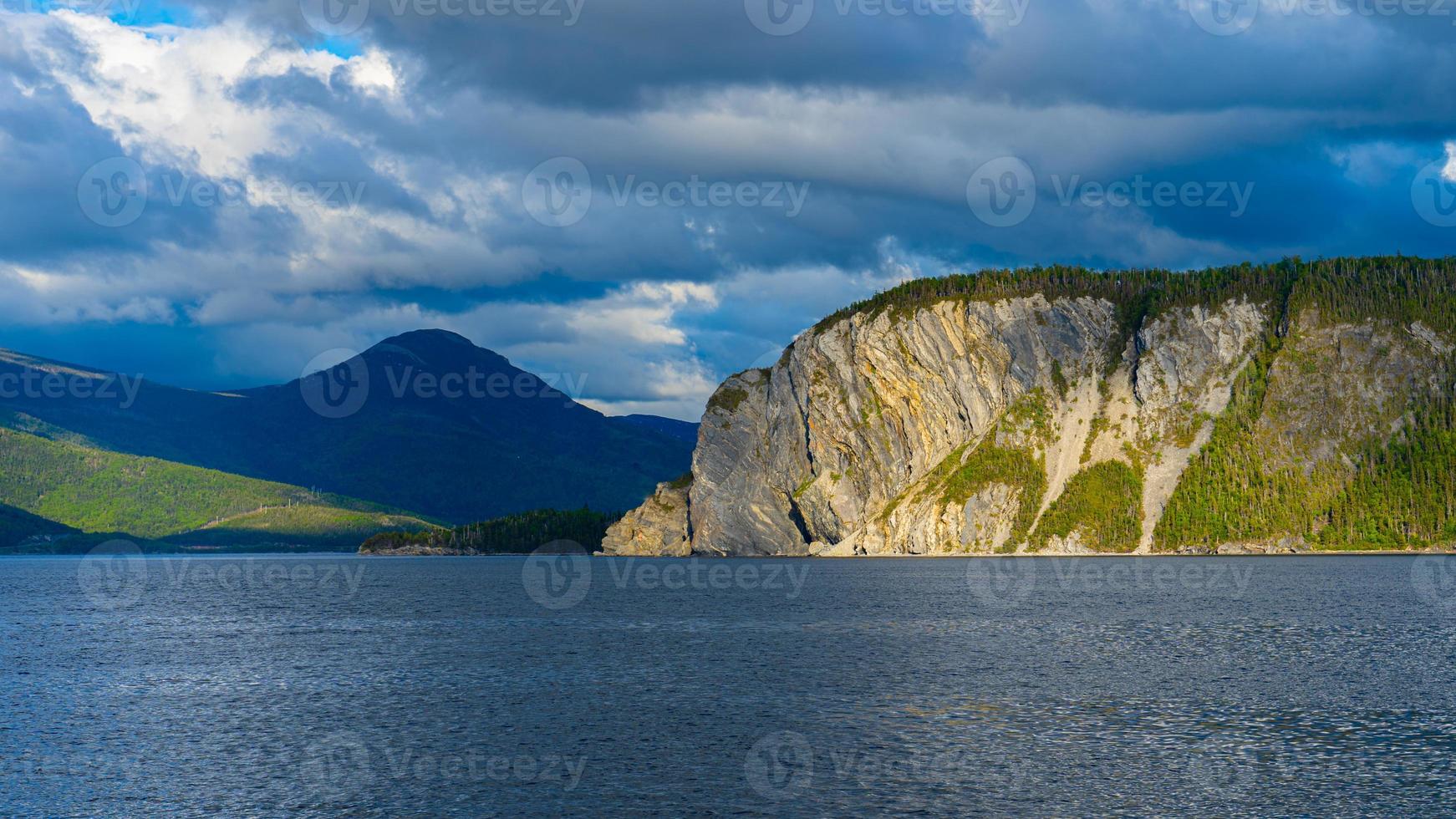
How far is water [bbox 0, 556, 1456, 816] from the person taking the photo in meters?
44.5

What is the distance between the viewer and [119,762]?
52.2 m

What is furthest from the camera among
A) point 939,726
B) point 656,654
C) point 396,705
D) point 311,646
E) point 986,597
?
point 986,597

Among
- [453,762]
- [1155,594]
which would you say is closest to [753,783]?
[453,762]

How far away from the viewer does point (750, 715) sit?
Answer: 61406 millimetres

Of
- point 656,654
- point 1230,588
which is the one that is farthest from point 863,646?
point 1230,588

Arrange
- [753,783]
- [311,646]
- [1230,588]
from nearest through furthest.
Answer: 1. [753,783]
2. [311,646]
3. [1230,588]

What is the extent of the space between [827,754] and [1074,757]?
35.5 ft

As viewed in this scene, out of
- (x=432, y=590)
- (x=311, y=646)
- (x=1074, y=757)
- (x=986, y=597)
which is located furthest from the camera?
(x=432, y=590)

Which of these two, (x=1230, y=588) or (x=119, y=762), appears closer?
(x=119, y=762)

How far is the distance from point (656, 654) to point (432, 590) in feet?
378

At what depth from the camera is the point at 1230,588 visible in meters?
163

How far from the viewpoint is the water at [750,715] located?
44500 mm

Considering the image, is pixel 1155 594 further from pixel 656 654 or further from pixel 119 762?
pixel 119 762

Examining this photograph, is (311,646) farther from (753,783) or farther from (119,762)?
(753,783)
